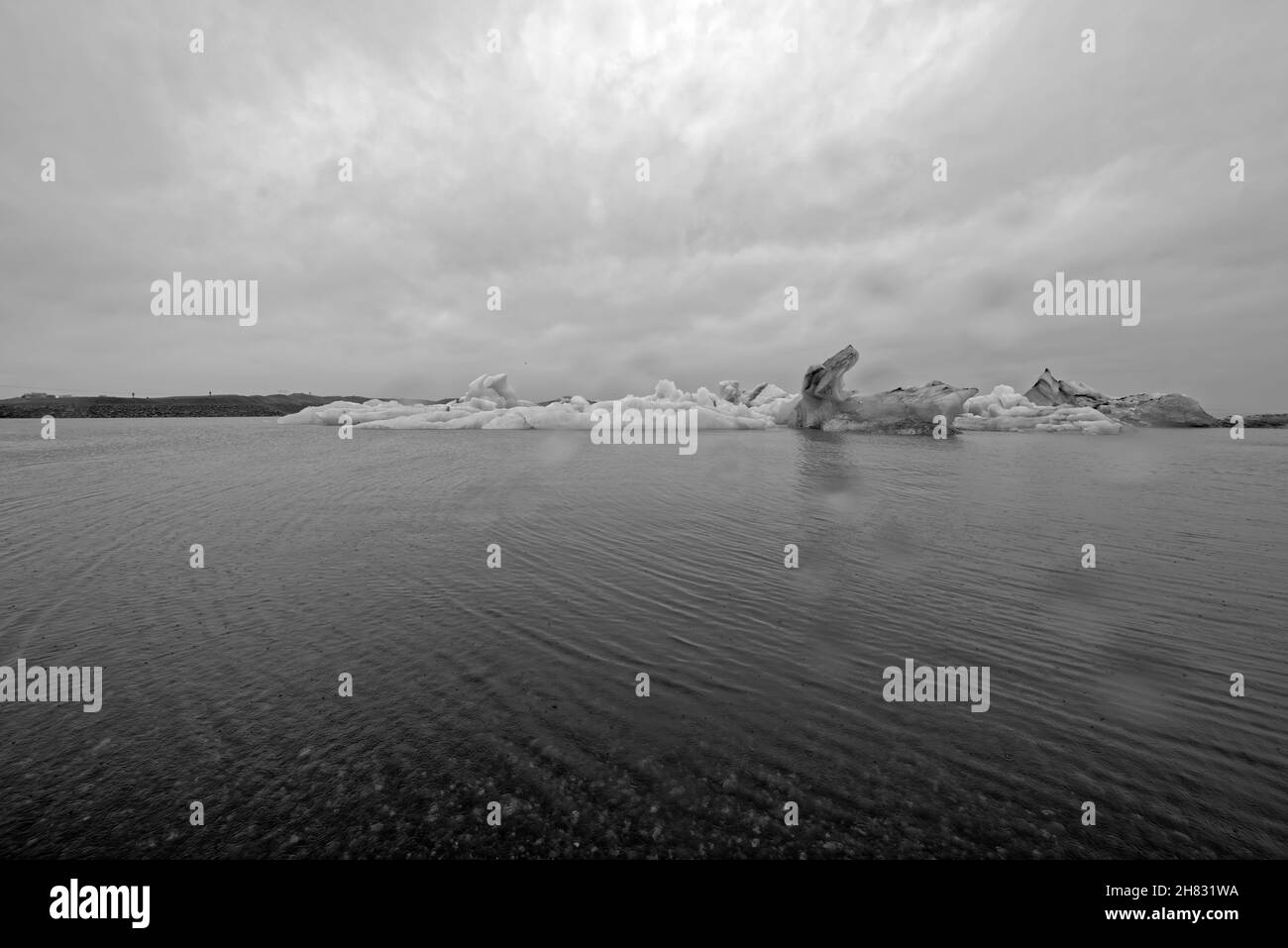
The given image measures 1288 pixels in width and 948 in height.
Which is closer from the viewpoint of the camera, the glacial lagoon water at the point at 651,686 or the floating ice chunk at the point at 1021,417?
the glacial lagoon water at the point at 651,686

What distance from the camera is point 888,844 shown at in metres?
4.34

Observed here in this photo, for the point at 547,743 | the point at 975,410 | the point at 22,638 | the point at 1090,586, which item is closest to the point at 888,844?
the point at 547,743

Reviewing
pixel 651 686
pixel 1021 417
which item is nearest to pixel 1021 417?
pixel 1021 417

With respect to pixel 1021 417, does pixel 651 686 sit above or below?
below

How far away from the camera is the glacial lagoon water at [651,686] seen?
14.9 feet

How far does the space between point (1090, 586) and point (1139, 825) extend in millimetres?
7722

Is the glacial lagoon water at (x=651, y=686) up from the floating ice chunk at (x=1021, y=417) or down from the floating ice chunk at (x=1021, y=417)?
down

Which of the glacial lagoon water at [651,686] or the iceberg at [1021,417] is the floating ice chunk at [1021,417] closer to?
the iceberg at [1021,417]

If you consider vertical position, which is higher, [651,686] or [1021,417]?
[1021,417]

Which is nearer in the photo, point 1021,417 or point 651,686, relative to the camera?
point 651,686

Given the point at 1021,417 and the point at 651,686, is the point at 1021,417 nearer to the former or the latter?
the point at 1021,417

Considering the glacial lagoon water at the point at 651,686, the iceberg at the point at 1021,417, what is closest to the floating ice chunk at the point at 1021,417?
the iceberg at the point at 1021,417

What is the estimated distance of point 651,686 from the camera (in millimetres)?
6973
